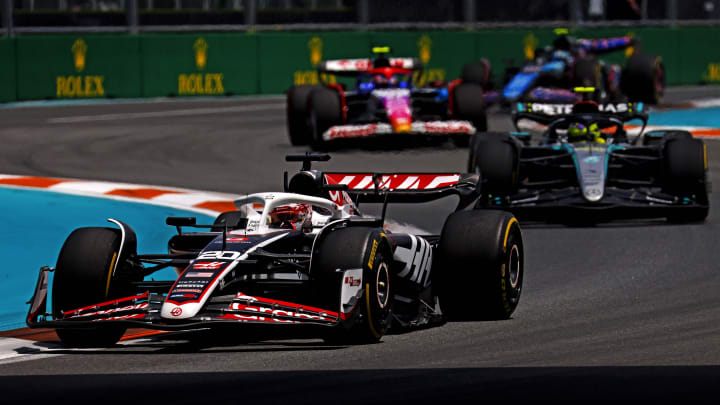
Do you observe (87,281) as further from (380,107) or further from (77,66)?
(77,66)

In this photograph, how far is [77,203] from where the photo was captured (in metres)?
15.5

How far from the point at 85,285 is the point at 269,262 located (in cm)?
103

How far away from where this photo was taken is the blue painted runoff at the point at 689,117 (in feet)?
86.9

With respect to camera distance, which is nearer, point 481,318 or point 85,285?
point 85,285

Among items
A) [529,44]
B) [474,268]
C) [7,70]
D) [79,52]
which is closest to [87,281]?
[474,268]

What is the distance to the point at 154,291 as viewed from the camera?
8961mm

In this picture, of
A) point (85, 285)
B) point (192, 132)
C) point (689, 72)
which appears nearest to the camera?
point (85, 285)

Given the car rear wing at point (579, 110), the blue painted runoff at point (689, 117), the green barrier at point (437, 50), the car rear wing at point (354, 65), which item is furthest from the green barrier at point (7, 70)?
the car rear wing at point (579, 110)

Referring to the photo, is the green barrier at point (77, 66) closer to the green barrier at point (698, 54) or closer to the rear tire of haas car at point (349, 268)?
the green barrier at point (698, 54)

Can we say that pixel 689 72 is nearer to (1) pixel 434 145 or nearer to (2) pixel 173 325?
(1) pixel 434 145

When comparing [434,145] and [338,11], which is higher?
[338,11]

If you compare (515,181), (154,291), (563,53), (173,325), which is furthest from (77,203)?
Answer: (563,53)

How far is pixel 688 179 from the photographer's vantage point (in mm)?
14320

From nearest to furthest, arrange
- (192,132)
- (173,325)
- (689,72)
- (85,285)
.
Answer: (173,325), (85,285), (192,132), (689,72)
